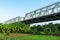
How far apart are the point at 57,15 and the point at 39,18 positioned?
31.6ft

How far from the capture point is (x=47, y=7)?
53906 mm

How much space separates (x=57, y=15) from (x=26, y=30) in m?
11.5

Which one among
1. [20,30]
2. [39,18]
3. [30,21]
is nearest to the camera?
[20,30]

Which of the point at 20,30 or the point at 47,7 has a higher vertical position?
the point at 47,7

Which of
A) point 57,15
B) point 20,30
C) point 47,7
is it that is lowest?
point 20,30

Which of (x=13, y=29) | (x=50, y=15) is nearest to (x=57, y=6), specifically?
(x=50, y=15)

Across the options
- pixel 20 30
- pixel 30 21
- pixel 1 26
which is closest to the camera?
pixel 1 26

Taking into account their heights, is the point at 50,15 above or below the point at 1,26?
above

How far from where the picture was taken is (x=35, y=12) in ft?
202

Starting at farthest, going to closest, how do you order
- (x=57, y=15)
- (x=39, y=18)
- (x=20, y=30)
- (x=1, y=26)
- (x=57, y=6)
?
(x=39, y=18)
(x=57, y=6)
(x=57, y=15)
(x=20, y=30)
(x=1, y=26)

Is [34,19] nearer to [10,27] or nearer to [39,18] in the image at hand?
[39,18]

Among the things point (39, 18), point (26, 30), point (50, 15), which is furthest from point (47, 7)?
point (26, 30)

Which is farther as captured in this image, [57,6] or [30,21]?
[30,21]

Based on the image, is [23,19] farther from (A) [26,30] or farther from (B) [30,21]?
(A) [26,30]
